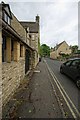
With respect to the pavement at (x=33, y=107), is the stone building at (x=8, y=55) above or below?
above

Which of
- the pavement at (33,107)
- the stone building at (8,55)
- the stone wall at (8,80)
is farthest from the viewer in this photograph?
the stone wall at (8,80)

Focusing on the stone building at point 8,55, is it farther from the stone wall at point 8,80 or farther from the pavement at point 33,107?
the pavement at point 33,107

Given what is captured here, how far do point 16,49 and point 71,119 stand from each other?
189 inches

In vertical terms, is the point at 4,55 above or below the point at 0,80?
above

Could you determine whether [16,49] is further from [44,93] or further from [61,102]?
[61,102]

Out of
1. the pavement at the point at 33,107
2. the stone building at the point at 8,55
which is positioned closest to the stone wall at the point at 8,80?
the stone building at the point at 8,55

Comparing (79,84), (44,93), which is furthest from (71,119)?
(79,84)

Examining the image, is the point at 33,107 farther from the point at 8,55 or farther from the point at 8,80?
the point at 8,55

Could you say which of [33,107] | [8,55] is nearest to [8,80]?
[8,55]

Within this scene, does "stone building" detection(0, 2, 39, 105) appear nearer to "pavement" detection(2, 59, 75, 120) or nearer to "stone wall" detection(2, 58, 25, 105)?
"stone wall" detection(2, 58, 25, 105)

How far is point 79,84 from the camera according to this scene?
9188 mm

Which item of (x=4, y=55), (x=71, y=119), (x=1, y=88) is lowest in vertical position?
(x=71, y=119)

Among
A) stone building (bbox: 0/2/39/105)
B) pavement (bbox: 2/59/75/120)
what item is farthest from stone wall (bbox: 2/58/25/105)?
pavement (bbox: 2/59/75/120)

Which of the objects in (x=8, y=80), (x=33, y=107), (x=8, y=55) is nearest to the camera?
(x=33, y=107)
